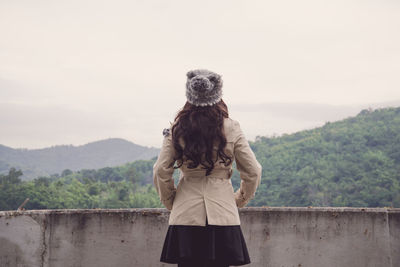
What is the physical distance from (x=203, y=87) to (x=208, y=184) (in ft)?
1.56

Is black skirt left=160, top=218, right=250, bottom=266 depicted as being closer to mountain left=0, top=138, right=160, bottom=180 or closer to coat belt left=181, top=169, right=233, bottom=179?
coat belt left=181, top=169, right=233, bottom=179

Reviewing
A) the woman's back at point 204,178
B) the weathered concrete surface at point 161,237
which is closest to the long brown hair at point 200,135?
the woman's back at point 204,178

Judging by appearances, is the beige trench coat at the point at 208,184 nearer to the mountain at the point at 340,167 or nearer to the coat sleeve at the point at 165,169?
the coat sleeve at the point at 165,169

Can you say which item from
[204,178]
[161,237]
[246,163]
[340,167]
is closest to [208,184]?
[204,178]

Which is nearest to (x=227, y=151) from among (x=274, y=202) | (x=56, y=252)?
(x=56, y=252)

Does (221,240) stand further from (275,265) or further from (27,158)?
(27,158)

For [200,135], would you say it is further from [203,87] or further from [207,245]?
[207,245]

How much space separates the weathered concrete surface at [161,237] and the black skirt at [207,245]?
1.13 metres

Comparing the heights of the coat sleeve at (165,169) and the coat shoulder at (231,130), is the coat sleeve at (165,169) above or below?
below

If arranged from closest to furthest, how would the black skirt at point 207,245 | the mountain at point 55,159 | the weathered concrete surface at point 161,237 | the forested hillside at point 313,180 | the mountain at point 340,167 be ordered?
the black skirt at point 207,245 → the weathered concrete surface at point 161,237 → the forested hillside at point 313,180 → the mountain at point 340,167 → the mountain at point 55,159

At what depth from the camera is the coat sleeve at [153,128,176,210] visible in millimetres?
1987

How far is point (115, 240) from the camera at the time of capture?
311 cm

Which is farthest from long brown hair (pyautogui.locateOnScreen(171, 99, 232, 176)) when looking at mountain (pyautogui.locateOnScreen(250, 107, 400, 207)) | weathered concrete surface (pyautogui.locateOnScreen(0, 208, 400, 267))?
mountain (pyautogui.locateOnScreen(250, 107, 400, 207))

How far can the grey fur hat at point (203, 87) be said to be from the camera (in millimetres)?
1941
